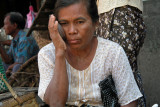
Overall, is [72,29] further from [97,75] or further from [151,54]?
[151,54]

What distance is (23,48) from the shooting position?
420 centimetres

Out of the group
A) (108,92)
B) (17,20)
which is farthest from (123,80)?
(17,20)

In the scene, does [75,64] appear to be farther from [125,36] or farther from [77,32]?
[125,36]

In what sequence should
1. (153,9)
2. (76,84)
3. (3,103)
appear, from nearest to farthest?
(76,84)
(3,103)
(153,9)

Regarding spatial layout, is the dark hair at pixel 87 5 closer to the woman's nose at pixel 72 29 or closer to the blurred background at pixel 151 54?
the woman's nose at pixel 72 29

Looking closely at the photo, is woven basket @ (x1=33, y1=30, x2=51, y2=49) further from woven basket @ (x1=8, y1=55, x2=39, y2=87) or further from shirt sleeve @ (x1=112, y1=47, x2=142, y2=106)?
shirt sleeve @ (x1=112, y1=47, x2=142, y2=106)

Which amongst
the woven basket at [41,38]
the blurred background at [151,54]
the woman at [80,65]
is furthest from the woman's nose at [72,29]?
the woven basket at [41,38]

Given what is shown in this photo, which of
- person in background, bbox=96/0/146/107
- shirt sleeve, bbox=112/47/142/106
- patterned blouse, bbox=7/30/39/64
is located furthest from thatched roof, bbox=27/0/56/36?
shirt sleeve, bbox=112/47/142/106

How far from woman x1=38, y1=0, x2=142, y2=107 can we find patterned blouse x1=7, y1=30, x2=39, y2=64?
2.48 metres

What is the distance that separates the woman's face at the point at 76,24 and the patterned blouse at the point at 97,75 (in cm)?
18

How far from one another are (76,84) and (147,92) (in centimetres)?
172

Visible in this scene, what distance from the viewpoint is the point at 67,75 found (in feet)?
5.75

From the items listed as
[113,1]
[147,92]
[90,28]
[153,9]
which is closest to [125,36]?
[113,1]

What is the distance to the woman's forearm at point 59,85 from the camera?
1698 mm
